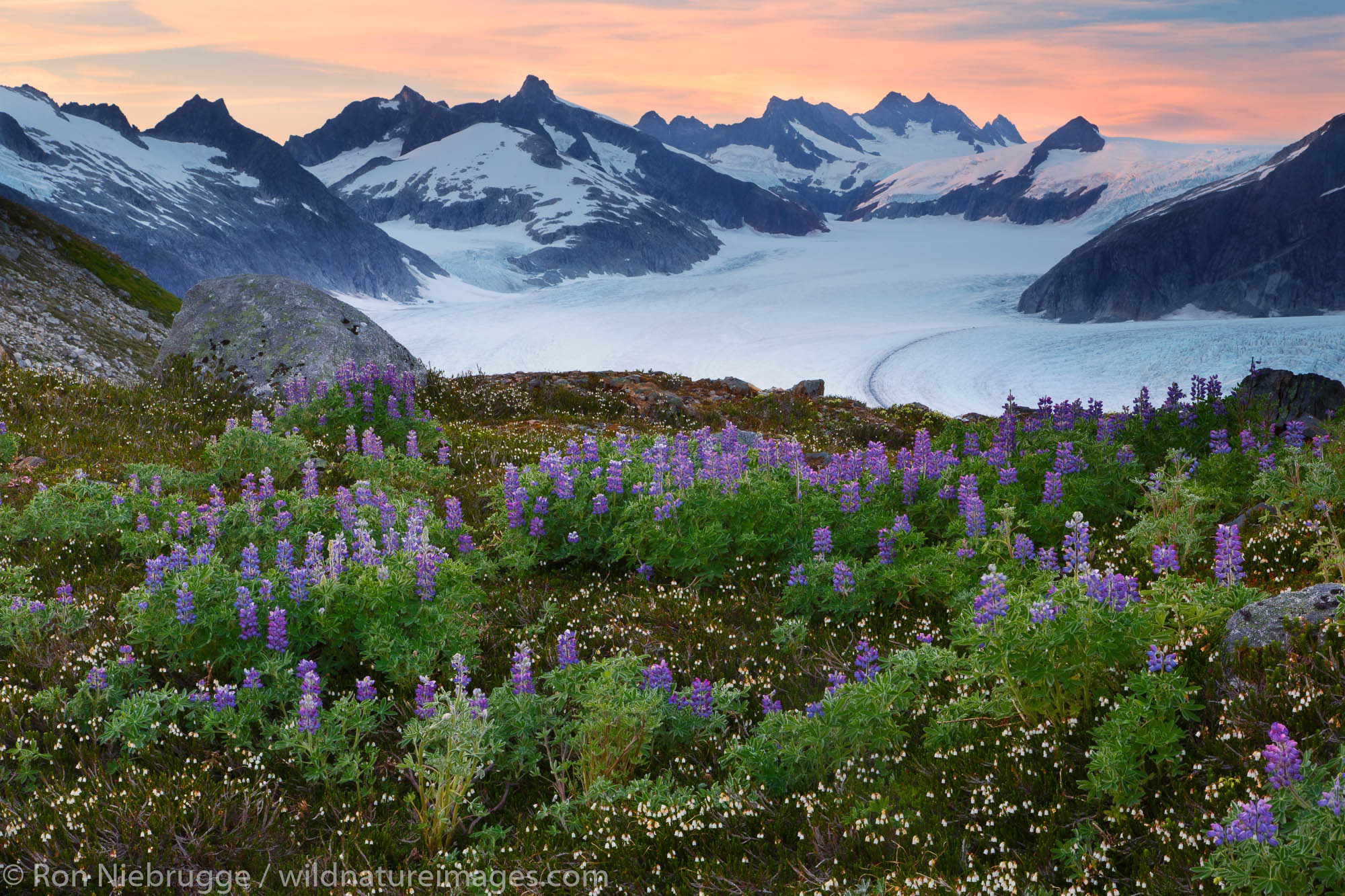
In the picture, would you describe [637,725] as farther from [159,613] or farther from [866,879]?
[159,613]

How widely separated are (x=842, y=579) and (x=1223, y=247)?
214m

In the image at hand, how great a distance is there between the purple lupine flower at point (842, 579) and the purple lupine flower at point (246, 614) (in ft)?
13.6

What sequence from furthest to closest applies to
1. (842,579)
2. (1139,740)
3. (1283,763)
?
(842,579), (1139,740), (1283,763)

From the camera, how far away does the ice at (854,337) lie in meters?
66.0

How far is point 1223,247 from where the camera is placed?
17688 centimetres

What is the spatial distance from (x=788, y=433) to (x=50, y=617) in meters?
14.3

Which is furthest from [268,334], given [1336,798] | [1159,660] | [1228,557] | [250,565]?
[1336,798]

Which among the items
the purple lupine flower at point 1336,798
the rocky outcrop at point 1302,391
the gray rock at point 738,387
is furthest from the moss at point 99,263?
the purple lupine flower at point 1336,798

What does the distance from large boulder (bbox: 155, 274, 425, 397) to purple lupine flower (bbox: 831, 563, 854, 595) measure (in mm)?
14197

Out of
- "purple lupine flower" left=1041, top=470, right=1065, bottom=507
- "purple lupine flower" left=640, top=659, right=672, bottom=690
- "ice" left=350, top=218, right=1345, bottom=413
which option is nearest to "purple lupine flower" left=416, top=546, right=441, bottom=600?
"purple lupine flower" left=640, top=659, right=672, bottom=690

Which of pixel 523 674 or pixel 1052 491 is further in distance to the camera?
pixel 1052 491

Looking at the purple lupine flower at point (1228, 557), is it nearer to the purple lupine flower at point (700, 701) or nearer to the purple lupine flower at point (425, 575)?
the purple lupine flower at point (700, 701)

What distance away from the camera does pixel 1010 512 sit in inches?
226

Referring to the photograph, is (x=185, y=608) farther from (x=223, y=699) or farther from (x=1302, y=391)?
(x=1302, y=391)
